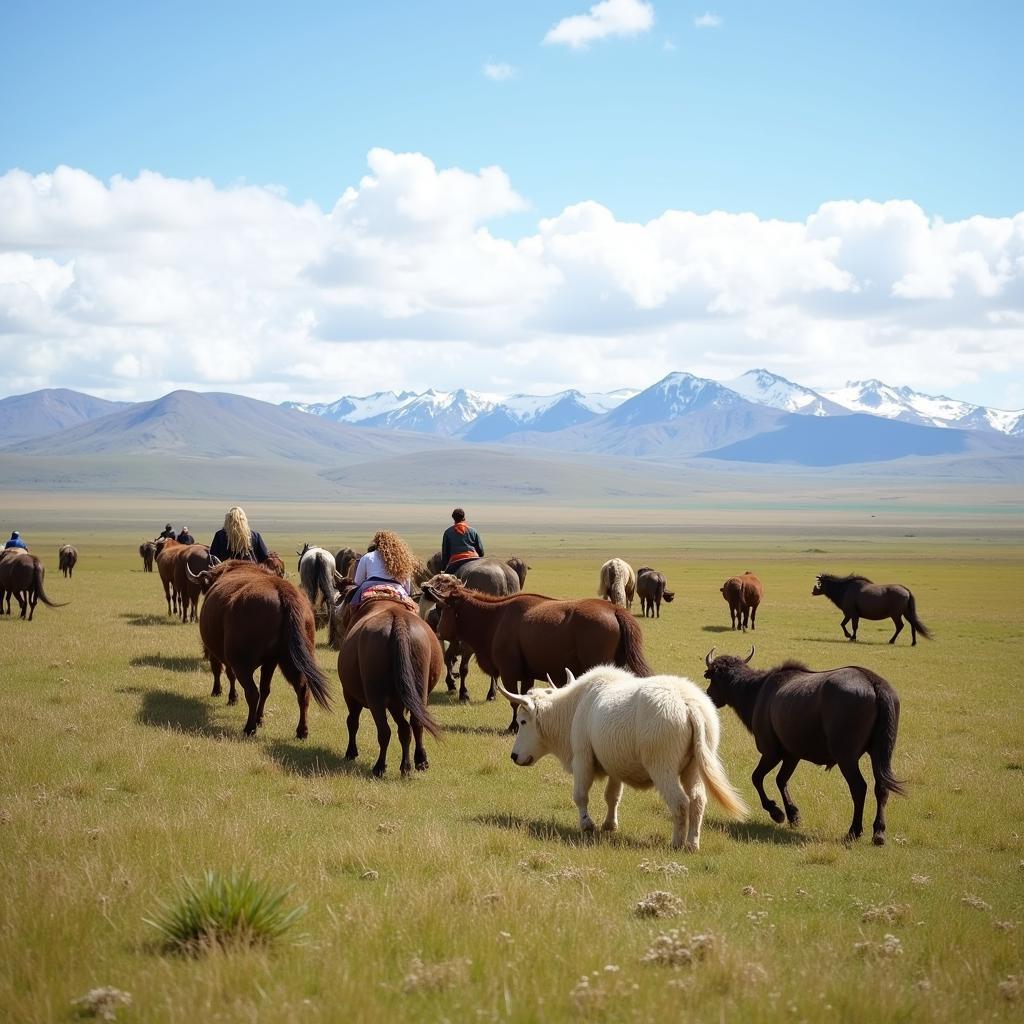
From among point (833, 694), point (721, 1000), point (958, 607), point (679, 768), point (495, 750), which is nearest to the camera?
point (721, 1000)

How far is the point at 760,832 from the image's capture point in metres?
9.80

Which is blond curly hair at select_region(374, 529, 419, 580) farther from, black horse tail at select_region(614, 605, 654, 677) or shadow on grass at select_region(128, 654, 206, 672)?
shadow on grass at select_region(128, 654, 206, 672)

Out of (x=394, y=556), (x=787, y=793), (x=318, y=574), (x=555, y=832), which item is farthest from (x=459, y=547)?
(x=555, y=832)

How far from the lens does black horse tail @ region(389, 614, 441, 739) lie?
432 inches

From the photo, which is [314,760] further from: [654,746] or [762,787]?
[762,787]

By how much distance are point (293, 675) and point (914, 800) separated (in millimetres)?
7385

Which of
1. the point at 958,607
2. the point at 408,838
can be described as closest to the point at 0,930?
the point at 408,838

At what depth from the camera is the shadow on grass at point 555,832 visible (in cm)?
888

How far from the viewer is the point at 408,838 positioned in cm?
813

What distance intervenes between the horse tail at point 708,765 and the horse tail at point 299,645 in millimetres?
5390

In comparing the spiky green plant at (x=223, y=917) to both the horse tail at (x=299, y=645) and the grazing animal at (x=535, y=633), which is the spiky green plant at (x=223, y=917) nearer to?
the horse tail at (x=299, y=645)

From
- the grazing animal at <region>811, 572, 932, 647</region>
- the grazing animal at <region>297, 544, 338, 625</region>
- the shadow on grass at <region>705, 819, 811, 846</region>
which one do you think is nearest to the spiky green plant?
the shadow on grass at <region>705, 819, 811, 846</region>

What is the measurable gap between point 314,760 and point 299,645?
5.57ft

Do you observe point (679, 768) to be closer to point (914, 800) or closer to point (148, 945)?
point (914, 800)
